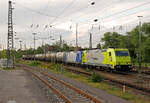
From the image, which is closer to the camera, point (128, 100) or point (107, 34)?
point (128, 100)

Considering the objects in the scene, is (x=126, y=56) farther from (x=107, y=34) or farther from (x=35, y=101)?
(x=107, y=34)

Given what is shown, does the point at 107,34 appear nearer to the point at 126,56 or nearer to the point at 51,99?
the point at 126,56

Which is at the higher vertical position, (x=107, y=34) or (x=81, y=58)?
(x=107, y=34)

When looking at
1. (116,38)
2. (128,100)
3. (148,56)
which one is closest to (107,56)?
(128,100)

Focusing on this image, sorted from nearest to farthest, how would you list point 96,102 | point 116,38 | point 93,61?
point 96,102
point 93,61
point 116,38

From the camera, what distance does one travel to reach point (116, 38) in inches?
3457

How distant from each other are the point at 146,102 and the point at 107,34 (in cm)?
8018

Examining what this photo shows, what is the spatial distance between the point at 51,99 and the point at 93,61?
21.5 metres

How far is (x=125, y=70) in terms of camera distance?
1123 inches

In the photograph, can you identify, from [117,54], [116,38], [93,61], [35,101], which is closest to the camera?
[35,101]

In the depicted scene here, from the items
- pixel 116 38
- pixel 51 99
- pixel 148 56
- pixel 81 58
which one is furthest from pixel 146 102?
pixel 116 38

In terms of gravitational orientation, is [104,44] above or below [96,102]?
above

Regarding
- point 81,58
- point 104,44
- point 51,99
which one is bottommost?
point 51,99

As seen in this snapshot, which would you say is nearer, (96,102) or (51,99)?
(96,102)
